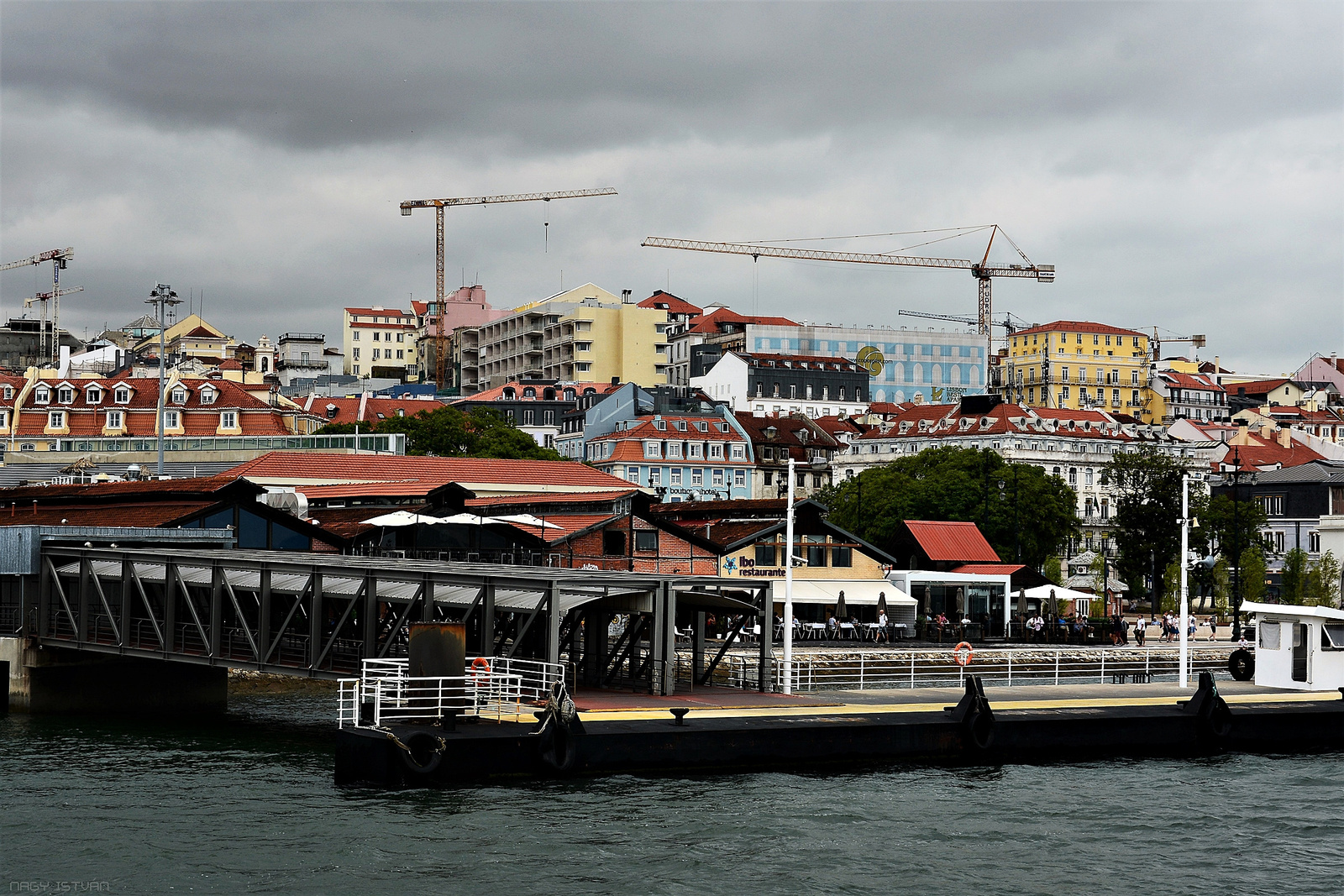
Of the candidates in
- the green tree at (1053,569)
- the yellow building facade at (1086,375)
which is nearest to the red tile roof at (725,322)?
the yellow building facade at (1086,375)

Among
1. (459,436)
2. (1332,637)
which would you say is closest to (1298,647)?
(1332,637)

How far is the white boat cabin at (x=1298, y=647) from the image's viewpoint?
4547 cm

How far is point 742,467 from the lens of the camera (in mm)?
129875

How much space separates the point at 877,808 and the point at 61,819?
14.8 meters

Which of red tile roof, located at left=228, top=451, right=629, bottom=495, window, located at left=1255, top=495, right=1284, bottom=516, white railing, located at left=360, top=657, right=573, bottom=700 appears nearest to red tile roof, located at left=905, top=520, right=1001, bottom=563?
red tile roof, located at left=228, top=451, right=629, bottom=495

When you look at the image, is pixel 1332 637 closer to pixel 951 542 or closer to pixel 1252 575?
pixel 951 542

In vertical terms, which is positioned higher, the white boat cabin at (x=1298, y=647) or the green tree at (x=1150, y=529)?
the green tree at (x=1150, y=529)

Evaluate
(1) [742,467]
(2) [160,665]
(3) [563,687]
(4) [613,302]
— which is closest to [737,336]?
(4) [613,302]

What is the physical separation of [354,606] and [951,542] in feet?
140

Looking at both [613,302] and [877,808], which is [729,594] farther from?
[613,302]

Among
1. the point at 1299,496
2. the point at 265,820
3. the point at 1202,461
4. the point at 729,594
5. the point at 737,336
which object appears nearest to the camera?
the point at 265,820

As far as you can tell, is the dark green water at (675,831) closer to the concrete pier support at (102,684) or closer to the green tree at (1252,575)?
the concrete pier support at (102,684)

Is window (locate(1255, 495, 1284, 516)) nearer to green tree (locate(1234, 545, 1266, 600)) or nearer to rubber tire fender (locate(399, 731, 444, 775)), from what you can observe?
green tree (locate(1234, 545, 1266, 600))

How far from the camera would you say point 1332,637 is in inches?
1806
